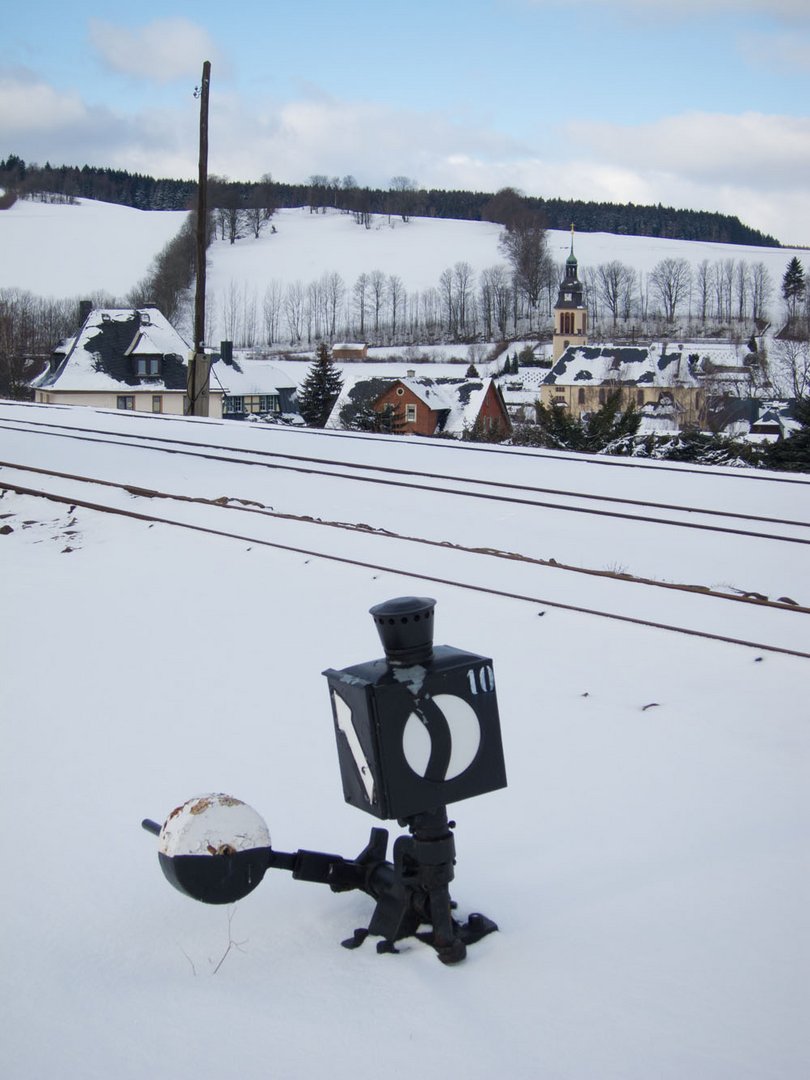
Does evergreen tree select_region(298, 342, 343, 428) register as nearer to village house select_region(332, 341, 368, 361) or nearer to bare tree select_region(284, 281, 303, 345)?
village house select_region(332, 341, 368, 361)

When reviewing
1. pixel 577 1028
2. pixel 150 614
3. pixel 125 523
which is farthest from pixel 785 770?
pixel 125 523

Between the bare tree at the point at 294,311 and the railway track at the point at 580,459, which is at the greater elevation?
the bare tree at the point at 294,311

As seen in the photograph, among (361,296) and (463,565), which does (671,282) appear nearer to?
(361,296)

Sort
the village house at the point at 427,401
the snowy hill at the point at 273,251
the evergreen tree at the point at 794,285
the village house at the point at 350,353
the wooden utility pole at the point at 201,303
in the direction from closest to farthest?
the wooden utility pole at the point at 201,303, the village house at the point at 427,401, the village house at the point at 350,353, the snowy hill at the point at 273,251, the evergreen tree at the point at 794,285

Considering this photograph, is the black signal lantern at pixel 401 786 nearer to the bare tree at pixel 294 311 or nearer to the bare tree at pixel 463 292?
the bare tree at pixel 294 311

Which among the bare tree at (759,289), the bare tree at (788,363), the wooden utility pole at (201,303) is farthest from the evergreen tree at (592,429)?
the bare tree at (759,289)

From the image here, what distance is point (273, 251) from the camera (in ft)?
529

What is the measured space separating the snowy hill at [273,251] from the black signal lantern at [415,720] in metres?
125

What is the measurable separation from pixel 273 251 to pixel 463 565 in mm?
161581

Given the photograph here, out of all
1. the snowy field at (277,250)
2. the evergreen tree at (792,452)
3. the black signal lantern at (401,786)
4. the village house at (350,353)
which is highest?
the snowy field at (277,250)

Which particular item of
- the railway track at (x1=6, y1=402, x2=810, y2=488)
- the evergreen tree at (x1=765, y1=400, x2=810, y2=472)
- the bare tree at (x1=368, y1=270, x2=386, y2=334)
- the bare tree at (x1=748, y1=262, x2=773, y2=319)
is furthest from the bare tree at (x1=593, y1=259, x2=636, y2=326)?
the railway track at (x1=6, y1=402, x2=810, y2=488)

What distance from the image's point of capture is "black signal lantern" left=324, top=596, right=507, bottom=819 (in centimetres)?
254

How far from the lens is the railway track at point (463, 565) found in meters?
5.58

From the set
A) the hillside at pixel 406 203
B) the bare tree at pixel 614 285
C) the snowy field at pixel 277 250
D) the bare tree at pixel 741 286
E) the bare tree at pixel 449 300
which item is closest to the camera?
the snowy field at pixel 277 250
